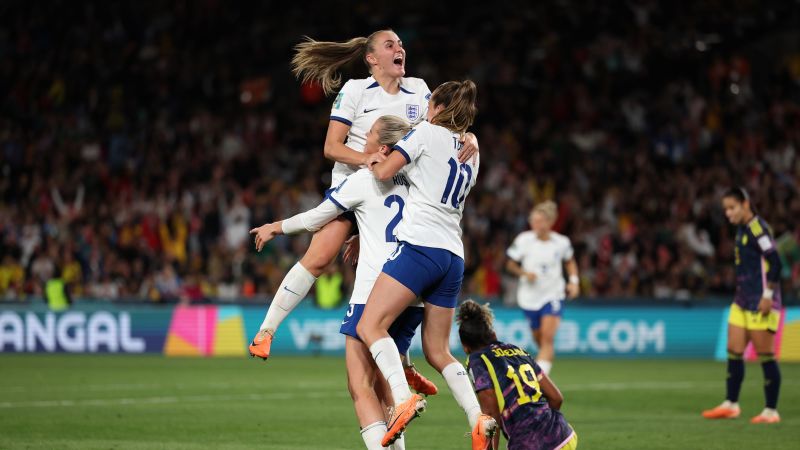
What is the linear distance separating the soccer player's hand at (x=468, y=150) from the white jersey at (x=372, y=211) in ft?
1.57

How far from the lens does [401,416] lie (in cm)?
751

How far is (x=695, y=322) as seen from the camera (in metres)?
22.7

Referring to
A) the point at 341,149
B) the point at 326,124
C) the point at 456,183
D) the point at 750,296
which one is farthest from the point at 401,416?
the point at 326,124

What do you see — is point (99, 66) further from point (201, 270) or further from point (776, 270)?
point (776, 270)

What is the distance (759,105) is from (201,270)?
12259 mm

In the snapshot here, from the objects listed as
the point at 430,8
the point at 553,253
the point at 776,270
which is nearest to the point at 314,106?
the point at 430,8

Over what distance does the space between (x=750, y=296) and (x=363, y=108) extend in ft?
20.0

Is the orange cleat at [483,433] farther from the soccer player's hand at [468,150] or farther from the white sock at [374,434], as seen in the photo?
the soccer player's hand at [468,150]

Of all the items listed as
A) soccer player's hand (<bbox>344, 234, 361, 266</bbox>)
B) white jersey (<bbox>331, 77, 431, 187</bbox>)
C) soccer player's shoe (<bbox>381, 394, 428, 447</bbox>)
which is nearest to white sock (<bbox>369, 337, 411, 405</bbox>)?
soccer player's shoe (<bbox>381, 394, 428, 447</bbox>)

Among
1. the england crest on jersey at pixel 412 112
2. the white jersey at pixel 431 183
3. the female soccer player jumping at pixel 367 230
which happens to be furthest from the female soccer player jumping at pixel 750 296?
the white jersey at pixel 431 183

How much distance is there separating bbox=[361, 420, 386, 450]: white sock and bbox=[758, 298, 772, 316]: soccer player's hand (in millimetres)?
6493

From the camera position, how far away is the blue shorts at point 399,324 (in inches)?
324

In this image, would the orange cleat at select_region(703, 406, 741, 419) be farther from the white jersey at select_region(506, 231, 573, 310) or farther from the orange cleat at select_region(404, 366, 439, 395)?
the orange cleat at select_region(404, 366, 439, 395)

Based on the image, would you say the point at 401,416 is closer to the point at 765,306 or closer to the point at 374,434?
the point at 374,434
